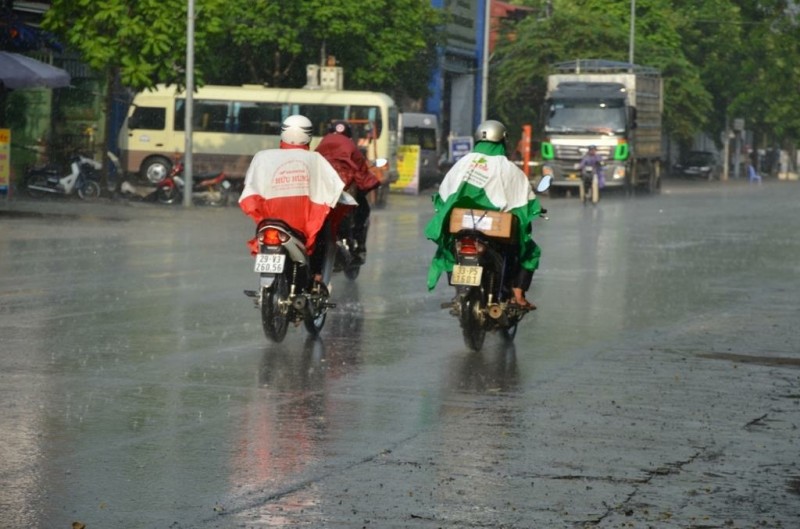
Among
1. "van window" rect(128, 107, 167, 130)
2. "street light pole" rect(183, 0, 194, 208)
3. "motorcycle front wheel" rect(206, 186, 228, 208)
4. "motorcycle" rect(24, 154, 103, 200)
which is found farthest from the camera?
"van window" rect(128, 107, 167, 130)

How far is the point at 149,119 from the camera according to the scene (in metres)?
47.8

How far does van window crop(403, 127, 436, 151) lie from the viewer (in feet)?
188

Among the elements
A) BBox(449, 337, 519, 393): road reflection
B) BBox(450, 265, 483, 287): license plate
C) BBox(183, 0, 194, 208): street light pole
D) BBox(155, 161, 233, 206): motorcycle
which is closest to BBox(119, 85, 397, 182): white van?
BBox(155, 161, 233, 206): motorcycle

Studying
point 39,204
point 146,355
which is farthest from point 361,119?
point 146,355

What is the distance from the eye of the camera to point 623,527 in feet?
21.6

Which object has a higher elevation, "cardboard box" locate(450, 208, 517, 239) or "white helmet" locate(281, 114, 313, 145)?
"white helmet" locate(281, 114, 313, 145)

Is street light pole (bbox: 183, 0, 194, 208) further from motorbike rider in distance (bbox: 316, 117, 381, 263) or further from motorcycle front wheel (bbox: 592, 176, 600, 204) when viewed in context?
motorbike rider in distance (bbox: 316, 117, 381, 263)

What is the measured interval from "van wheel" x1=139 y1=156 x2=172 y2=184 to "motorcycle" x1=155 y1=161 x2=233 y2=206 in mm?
4426

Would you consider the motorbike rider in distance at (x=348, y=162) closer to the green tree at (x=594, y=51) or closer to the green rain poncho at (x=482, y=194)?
the green rain poncho at (x=482, y=194)

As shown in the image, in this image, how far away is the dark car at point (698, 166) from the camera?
90.1 meters

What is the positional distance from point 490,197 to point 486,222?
20cm

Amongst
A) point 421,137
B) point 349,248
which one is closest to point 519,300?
point 349,248

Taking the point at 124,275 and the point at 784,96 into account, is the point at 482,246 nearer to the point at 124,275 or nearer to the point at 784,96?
the point at 124,275

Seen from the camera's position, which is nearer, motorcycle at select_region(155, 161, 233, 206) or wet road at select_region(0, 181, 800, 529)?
wet road at select_region(0, 181, 800, 529)
